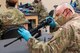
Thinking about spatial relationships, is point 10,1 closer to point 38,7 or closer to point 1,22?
point 1,22

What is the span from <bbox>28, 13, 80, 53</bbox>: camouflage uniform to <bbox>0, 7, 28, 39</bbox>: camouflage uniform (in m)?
1.40

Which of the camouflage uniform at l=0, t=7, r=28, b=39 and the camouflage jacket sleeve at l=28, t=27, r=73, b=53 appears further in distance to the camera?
the camouflage uniform at l=0, t=7, r=28, b=39

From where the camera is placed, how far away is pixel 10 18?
2.99 meters

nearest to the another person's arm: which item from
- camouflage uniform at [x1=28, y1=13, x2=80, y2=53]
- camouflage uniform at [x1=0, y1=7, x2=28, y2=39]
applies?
camouflage uniform at [x1=28, y1=13, x2=80, y2=53]

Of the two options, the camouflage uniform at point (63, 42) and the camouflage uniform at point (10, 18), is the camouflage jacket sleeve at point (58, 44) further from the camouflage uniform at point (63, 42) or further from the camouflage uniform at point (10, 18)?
the camouflage uniform at point (10, 18)

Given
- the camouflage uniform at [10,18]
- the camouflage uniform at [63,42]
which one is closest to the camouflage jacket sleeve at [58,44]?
the camouflage uniform at [63,42]

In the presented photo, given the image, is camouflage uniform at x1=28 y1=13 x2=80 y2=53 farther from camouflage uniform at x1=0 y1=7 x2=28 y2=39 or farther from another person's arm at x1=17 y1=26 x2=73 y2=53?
camouflage uniform at x1=0 y1=7 x2=28 y2=39

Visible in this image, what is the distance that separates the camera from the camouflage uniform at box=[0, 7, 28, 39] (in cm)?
290

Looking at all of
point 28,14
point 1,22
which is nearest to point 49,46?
point 1,22

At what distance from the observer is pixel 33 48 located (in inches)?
57.5

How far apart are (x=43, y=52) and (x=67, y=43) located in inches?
6.3

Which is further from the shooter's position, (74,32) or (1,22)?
(1,22)

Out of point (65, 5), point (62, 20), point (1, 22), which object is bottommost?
point (1, 22)

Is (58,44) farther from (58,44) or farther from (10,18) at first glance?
(10,18)
